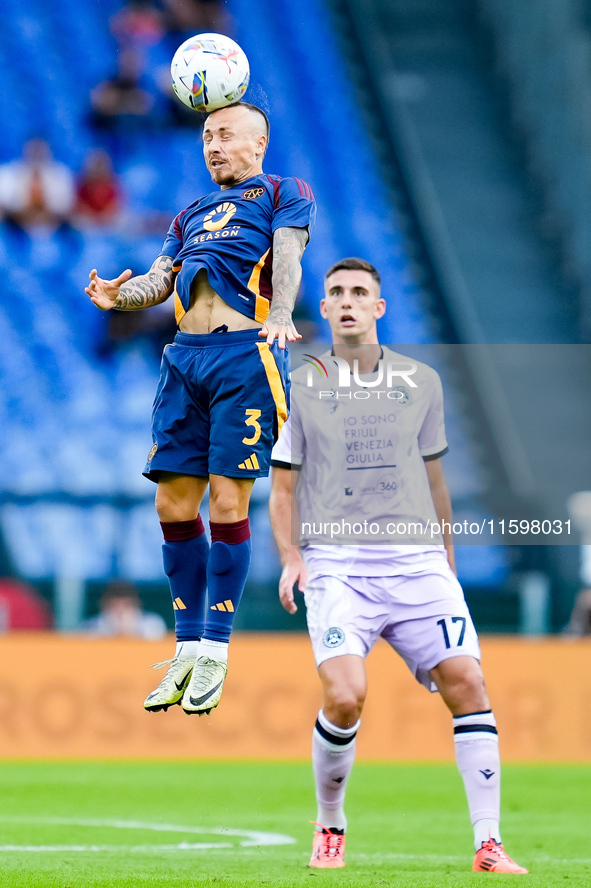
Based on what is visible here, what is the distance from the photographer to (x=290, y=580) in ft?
19.7

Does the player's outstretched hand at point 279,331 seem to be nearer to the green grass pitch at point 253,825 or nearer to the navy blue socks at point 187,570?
the navy blue socks at point 187,570

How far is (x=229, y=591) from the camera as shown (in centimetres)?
525

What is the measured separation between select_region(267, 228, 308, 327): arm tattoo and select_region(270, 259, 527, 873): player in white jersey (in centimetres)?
105

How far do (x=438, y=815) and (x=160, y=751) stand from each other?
3.52m

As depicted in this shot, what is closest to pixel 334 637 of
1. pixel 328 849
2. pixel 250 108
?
pixel 328 849

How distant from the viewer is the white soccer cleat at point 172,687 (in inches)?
201

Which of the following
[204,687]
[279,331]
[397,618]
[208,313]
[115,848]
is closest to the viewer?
[279,331]

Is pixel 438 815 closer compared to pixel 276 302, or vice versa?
pixel 276 302

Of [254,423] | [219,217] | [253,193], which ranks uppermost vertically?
[253,193]

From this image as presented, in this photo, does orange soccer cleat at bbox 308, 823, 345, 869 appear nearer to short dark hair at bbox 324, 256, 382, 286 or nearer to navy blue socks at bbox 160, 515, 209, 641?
navy blue socks at bbox 160, 515, 209, 641

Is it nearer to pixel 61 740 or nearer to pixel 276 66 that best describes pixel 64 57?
pixel 276 66

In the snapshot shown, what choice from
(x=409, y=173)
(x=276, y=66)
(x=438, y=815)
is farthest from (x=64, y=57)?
(x=438, y=815)

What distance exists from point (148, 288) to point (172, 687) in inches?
64.0

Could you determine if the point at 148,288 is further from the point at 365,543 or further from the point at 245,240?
the point at 365,543
